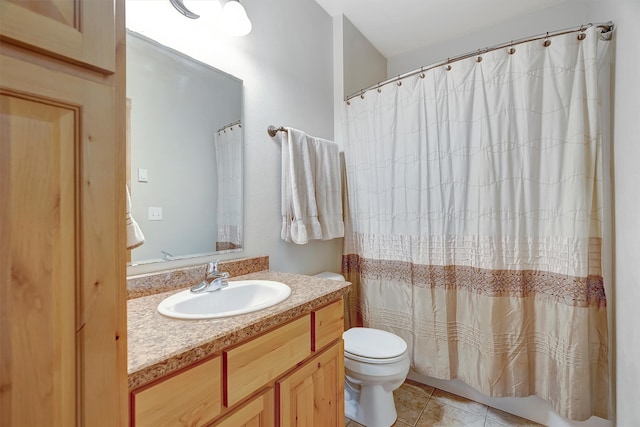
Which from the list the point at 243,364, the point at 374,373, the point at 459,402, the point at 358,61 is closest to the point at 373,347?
the point at 374,373

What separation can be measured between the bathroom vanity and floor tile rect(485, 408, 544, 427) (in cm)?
102

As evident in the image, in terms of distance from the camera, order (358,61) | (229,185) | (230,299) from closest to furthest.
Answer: (230,299)
(229,185)
(358,61)

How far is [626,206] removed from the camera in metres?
1.14

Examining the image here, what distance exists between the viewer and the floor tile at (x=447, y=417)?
1571 millimetres

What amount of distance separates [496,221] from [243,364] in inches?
58.4

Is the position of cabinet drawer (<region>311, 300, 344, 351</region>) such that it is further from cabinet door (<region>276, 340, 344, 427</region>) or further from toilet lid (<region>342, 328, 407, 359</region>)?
toilet lid (<region>342, 328, 407, 359</region>)

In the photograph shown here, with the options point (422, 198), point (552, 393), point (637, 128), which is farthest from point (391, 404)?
point (637, 128)

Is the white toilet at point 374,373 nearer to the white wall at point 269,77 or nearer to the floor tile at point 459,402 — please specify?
the floor tile at point 459,402

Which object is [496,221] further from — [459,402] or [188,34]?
[188,34]

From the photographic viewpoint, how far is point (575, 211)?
134 cm

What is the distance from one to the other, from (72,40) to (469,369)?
215 cm

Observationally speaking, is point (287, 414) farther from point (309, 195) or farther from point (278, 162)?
point (278, 162)

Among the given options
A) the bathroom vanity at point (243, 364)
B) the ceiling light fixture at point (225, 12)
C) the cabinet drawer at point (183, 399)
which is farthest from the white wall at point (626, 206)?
the ceiling light fixture at point (225, 12)

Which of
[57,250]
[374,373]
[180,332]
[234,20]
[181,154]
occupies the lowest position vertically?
[374,373]
